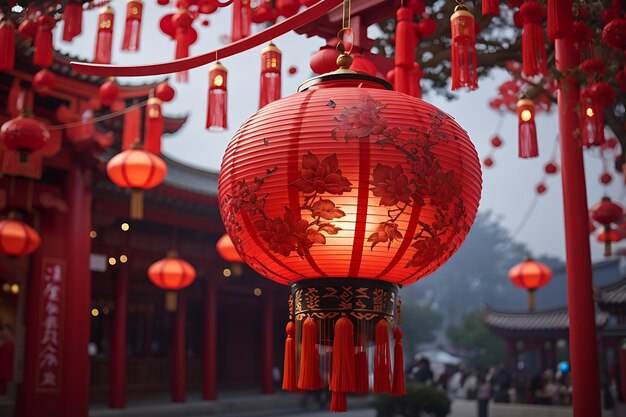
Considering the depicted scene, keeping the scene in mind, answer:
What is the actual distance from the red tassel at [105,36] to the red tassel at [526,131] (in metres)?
3.12

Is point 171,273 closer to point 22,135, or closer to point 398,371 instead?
point 22,135

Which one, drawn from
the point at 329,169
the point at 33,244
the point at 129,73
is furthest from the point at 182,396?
the point at 329,169

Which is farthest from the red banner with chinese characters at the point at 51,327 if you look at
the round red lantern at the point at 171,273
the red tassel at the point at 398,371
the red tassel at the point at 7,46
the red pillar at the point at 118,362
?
the red tassel at the point at 398,371

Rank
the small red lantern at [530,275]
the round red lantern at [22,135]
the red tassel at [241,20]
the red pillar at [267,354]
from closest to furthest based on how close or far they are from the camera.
→ the red tassel at [241,20], the round red lantern at [22,135], the small red lantern at [530,275], the red pillar at [267,354]

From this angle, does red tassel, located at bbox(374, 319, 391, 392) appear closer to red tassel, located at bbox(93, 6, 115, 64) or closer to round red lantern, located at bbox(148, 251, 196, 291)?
red tassel, located at bbox(93, 6, 115, 64)

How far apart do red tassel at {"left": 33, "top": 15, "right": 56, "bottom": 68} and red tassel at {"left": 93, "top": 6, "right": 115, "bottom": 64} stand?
0.38m

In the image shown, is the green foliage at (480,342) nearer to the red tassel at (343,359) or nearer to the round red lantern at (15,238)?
the round red lantern at (15,238)

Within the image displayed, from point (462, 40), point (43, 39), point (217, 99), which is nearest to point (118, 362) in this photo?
point (43, 39)

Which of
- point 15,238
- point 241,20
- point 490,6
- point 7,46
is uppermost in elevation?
point 241,20

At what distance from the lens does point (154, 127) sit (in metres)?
7.14

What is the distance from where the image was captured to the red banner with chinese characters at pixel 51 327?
1038 centimetres

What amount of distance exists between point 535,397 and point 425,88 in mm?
8128

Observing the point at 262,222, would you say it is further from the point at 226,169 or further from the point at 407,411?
the point at 407,411

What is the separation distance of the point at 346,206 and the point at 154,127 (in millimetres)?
5128
